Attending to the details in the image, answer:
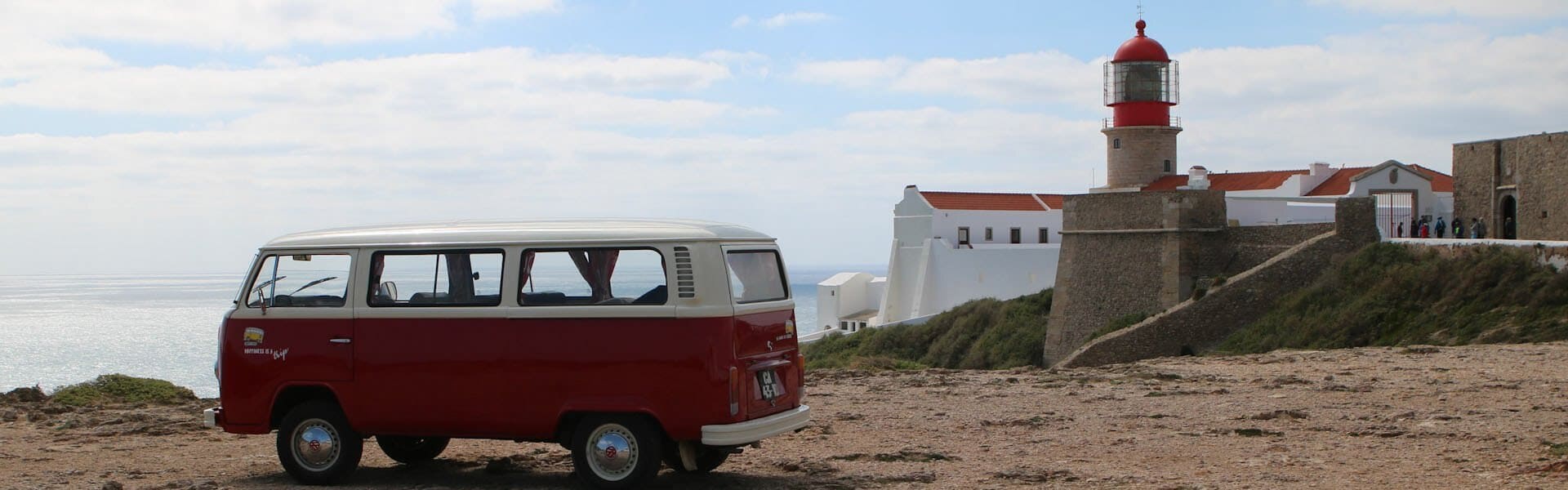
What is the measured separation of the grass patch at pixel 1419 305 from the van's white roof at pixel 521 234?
52.7 feet

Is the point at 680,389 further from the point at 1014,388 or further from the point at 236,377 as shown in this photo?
the point at 1014,388

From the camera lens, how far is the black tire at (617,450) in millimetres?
7727

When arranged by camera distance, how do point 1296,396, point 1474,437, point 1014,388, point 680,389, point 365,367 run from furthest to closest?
1. point 1014,388
2. point 1296,396
3. point 1474,437
4. point 365,367
5. point 680,389

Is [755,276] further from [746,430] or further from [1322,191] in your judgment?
[1322,191]

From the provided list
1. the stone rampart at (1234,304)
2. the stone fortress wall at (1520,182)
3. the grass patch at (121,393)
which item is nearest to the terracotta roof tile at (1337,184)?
the stone fortress wall at (1520,182)

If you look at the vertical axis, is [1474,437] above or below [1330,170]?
→ below

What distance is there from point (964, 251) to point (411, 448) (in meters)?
39.2

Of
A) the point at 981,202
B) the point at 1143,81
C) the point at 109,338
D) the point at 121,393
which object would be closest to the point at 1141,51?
the point at 1143,81

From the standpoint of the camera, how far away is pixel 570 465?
9.20 meters

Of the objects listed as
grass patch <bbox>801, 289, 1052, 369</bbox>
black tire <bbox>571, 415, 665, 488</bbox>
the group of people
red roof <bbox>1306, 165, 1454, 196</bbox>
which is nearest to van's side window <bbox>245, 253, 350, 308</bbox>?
black tire <bbox>571, 415, 665, 488</bbox>

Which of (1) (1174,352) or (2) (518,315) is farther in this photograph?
(1) (1174,352)

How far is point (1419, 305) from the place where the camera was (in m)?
22.9

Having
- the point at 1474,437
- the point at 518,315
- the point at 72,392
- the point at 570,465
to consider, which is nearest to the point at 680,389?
the point at 518,315

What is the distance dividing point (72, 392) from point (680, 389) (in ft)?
34.2
